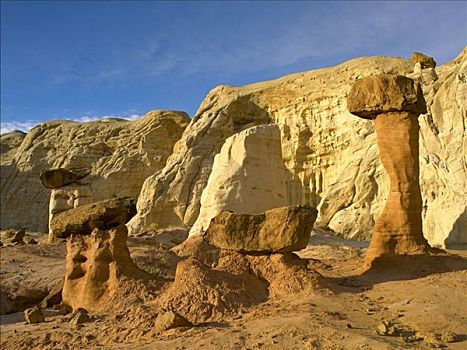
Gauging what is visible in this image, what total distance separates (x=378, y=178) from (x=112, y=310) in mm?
15721

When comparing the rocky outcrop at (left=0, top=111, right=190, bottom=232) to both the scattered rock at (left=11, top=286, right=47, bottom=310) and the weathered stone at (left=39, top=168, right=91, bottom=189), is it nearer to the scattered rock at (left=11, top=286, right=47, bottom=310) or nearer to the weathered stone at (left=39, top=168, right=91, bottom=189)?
the weathered stone at (left=39, top=168, right=91, bottom=189)

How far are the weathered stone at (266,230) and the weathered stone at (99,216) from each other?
1.77 m

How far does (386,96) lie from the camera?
31.4ft

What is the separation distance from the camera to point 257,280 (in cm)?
744

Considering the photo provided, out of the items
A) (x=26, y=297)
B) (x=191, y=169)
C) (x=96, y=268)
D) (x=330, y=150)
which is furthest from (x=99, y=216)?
(x=330, y=150)

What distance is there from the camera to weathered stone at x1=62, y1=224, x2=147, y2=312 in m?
8.30

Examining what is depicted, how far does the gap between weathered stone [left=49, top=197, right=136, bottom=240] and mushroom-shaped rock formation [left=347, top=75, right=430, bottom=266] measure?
14.1ft

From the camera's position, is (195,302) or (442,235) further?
(442,235)

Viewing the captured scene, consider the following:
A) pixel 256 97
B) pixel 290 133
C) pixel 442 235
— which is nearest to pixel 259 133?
pixel 442 235

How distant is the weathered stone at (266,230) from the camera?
754cm

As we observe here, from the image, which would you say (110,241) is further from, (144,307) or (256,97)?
(256,97)

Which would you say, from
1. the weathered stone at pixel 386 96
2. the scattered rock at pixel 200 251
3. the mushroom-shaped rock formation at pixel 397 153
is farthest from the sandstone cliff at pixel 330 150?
the scattered rock at pixel 200 251

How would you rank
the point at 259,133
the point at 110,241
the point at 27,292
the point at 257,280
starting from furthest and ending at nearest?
the point at 259,133 → the point at 27,292 → the point at 110,241 → the point at 257,280

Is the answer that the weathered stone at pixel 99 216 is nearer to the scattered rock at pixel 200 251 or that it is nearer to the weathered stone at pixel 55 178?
the scattered rock at pixel 200 251
